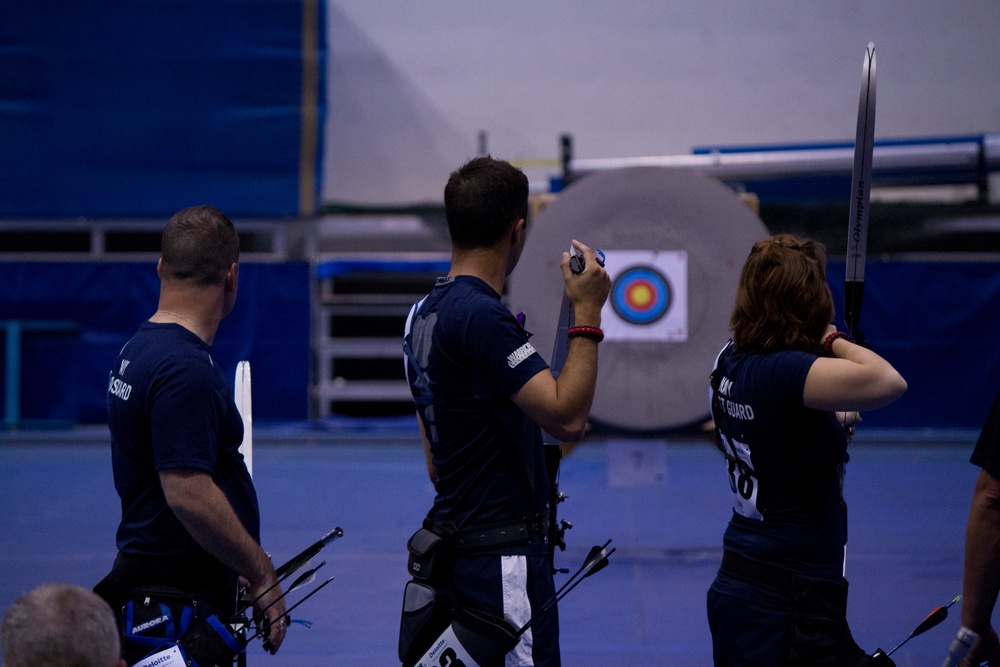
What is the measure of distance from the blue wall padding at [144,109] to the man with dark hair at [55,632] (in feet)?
24.6

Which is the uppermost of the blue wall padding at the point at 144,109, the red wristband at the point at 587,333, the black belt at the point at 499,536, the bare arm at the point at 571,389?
the blue wall padding at the point at 144,109

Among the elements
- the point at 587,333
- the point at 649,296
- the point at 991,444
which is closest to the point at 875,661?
the point at 991,444

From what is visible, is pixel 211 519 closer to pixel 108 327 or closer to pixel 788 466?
pixel 788 466

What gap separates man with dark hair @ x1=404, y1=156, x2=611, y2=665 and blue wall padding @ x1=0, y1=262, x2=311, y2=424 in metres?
6.82

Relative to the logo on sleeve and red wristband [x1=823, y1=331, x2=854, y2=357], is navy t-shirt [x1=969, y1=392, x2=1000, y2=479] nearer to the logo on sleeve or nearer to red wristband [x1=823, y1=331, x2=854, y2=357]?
red wristband [x1=823, y1=331, x2=854, y2=357]

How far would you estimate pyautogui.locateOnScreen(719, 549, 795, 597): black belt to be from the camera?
170cm

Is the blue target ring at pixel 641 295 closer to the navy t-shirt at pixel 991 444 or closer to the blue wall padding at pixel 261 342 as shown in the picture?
the navy t-shirt at pixel 991 444

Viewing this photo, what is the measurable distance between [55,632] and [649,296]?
3176mm

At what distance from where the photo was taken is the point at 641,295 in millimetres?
4180

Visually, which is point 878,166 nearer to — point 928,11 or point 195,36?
point 928,11

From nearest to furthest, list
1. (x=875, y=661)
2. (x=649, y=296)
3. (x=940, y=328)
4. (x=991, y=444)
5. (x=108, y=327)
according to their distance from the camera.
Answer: (x=875, y=661) < (x=991, y=444) < (x=649, y=296) < (x=940, y=328) < (x=108, y=327)

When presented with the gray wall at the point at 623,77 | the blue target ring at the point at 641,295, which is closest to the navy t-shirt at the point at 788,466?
the blue target ring at the point at 641,295

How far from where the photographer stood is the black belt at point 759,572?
1698mm

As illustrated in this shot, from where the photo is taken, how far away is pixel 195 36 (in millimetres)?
8578
